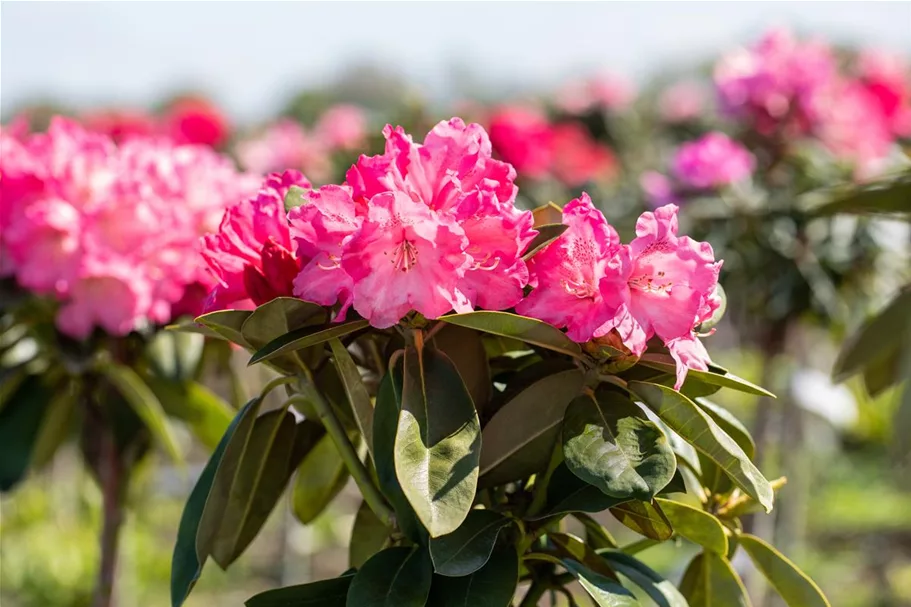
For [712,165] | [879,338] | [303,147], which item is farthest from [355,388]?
[303,147]

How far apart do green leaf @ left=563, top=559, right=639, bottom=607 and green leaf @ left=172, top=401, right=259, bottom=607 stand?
0.35 meters

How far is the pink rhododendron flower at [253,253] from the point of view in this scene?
952mm

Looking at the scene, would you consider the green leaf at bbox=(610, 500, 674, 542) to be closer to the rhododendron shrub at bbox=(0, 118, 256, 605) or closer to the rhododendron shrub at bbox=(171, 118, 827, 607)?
the rhododendron shrub at bbox=(171, 118, 827, 607)

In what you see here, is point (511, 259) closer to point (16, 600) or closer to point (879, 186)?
point (879, 186)

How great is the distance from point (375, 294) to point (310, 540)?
413 centimetres

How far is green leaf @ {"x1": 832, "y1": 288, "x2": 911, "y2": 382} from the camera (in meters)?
1.77

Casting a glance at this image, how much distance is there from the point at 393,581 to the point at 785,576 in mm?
398

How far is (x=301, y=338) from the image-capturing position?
0.88 meters

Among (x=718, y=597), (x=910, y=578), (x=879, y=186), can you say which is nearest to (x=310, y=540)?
(x=910, y=578)

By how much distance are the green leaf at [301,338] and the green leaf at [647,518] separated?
0.28 m

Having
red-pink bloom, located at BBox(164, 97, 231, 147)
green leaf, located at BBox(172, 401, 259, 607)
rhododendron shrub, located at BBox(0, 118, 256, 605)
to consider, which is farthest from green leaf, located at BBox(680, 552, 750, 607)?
red-pink bloom, located at BBox(164, 97, 231, 147)

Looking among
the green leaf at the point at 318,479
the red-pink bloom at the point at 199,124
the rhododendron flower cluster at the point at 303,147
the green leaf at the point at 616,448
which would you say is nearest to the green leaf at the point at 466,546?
the green leaf at the point at 616,448

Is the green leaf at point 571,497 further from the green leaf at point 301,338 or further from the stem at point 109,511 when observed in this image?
the stem at point 109,511

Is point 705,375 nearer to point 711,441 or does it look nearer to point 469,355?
point 711,441
